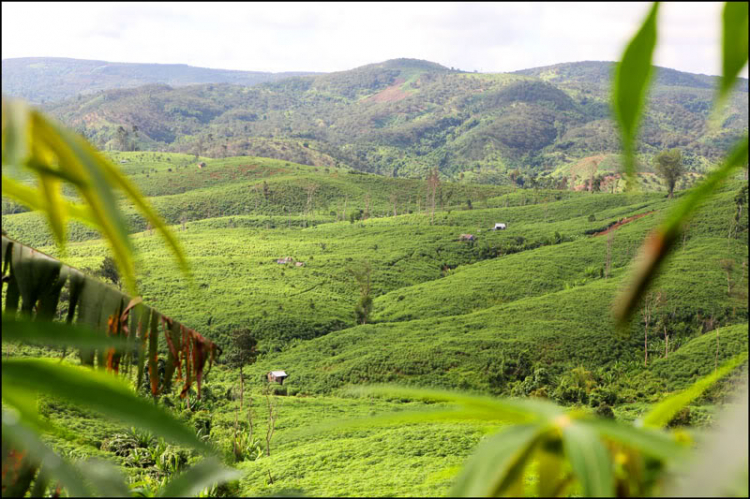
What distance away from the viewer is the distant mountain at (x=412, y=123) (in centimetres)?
8419

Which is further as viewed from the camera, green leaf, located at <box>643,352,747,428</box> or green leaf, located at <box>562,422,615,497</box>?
green leaf, located at <box>643,352,747,428</box>

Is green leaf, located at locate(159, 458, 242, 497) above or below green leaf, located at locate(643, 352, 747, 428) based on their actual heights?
below

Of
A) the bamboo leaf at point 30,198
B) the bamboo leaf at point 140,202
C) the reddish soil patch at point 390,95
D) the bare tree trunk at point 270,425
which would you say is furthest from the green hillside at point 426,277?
the reddish soil patch at point 390,95

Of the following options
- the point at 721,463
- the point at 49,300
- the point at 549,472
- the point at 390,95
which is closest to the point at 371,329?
the point at 49,300

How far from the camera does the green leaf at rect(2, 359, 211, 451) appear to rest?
→ 452 mm

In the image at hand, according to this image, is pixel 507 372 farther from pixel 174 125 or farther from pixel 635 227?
pixel 174 125

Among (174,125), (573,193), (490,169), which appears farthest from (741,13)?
(174,125)

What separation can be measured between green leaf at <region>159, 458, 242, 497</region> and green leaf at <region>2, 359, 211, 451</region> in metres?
0.18

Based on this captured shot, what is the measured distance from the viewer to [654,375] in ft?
63.1

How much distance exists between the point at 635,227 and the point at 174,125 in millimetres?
93868

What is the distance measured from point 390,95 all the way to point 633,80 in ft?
470

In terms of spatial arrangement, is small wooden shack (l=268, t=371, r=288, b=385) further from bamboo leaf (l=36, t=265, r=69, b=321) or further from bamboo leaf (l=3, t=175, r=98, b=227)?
bamboo leaf (l=3, t=175, r=98, b=227)

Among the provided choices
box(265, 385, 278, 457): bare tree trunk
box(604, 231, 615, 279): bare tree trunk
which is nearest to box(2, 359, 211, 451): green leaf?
box(265, 385, 278, 457): bare tree trunk

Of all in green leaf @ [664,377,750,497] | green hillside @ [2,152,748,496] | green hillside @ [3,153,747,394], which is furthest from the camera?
green hillside @ [3,153,747,394]
